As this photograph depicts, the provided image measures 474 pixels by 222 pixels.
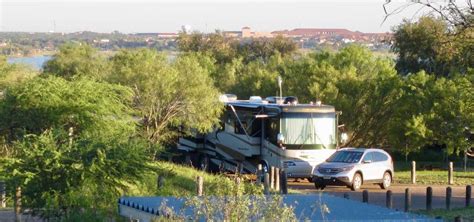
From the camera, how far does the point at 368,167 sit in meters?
31.4

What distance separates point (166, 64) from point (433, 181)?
12550 mm

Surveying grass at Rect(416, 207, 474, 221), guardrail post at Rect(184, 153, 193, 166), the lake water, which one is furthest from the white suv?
the lake water

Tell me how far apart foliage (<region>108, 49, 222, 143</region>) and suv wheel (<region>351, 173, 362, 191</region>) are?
8.81 meters

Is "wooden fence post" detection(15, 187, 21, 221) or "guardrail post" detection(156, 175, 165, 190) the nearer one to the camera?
"wooden fence post" detection(15, 187, 21, 221)

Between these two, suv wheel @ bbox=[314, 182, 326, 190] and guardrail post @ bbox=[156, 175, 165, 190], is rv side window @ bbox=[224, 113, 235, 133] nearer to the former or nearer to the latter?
suv wheel @ bbox=[314, 182, 326, 190]

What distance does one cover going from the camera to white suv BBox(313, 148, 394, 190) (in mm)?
30812

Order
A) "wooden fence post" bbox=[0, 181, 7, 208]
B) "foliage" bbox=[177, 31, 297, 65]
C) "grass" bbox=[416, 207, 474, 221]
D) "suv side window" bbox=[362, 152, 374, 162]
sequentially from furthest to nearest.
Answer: "foliage" bbox=[177, 31, 297, 65] < "suv side window" bbox=[362, 152, 374, 162] < "grass" bbox=[416, 207, 474, 221] < "wooden fence post" bbox=[0, 181, 7, 208]

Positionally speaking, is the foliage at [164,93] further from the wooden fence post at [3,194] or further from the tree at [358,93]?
the wooden fence post at [3,194]

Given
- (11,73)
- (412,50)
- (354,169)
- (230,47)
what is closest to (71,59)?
(230,47)

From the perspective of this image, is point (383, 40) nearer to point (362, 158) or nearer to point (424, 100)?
point (424, 100)

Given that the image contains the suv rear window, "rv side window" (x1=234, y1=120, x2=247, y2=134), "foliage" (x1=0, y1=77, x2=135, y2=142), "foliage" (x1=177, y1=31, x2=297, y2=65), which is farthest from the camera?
"foliage" (x1=177, y1=31, x2=297, y2=65)

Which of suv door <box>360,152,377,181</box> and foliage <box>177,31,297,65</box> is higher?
foliage <box>177,31,297,65</box>

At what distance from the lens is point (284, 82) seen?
5034 centimetres

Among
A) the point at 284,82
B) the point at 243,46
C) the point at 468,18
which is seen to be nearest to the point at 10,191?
the point at 468,18
